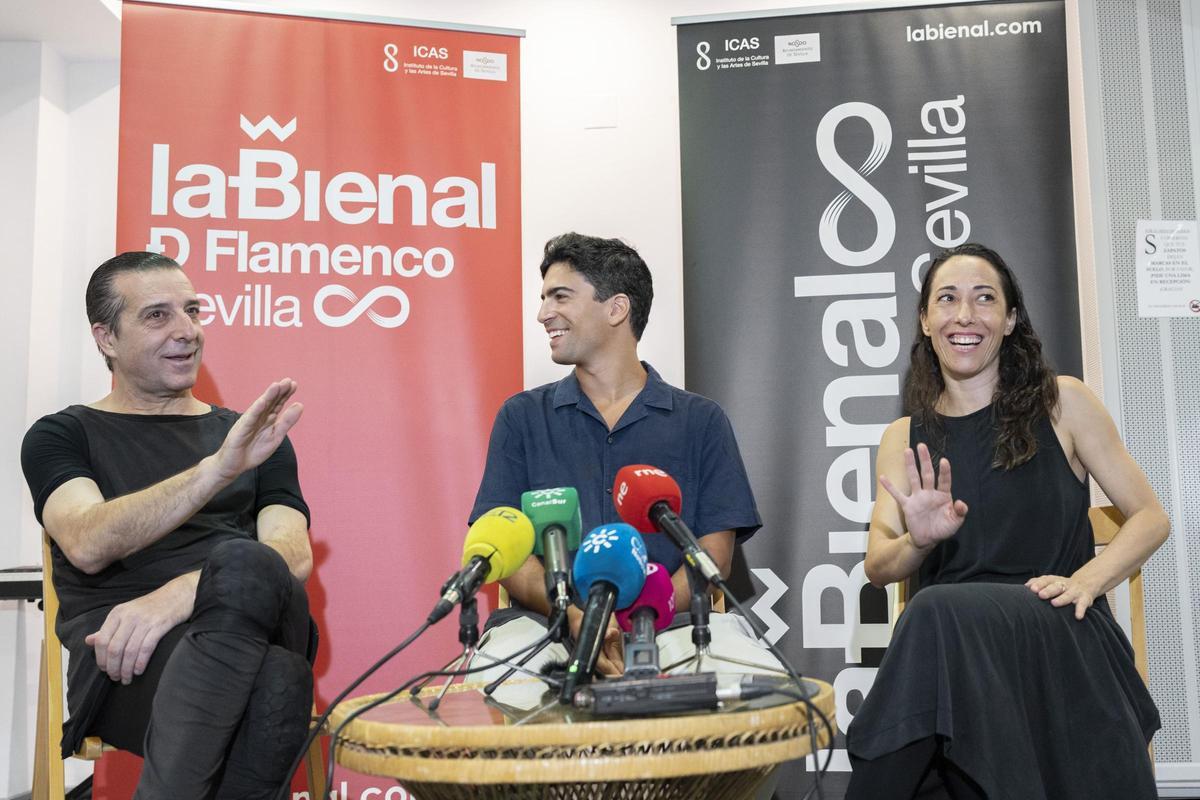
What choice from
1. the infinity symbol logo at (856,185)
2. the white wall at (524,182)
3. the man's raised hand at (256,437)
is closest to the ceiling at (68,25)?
the white wall at (524,182)

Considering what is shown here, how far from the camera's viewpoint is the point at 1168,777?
323 centimetres

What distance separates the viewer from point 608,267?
9.66ft

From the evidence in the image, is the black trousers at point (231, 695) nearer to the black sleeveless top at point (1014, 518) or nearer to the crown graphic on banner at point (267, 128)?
the black sleeveless top at point (1014, 518)

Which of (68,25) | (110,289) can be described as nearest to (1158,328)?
(110,289)

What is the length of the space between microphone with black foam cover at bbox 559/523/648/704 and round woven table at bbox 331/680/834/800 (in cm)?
7

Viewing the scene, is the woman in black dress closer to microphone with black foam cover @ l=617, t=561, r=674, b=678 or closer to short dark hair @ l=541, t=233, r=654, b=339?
microphone with black foam cover @ l=617, t=561, r=674, b=678

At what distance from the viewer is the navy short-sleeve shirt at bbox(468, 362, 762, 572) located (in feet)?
8.90

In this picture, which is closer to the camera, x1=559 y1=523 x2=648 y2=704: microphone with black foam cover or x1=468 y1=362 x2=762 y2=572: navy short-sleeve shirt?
x1=559 y1=523 x2=648 y2=704: microphone with black foam cover

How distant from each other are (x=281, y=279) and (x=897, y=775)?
2.46m

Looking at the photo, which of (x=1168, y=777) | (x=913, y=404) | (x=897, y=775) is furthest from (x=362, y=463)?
(x=1168, y=777)

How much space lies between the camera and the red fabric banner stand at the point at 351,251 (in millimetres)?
3426

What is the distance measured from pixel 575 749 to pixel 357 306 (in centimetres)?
249

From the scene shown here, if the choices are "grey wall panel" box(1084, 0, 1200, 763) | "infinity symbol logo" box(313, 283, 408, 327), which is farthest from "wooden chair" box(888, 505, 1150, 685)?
"infinity symbol logo" box(313, 283, 408, 327)

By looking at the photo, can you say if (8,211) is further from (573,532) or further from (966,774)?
(966,774)
